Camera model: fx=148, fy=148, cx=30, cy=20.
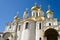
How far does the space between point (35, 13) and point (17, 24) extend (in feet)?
16.3

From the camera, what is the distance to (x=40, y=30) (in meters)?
24.0

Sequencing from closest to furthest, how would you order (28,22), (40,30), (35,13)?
(40,30) < (28,22) < (35,13)

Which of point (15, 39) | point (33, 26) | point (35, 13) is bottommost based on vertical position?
point (15, 39)

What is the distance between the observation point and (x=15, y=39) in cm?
2603

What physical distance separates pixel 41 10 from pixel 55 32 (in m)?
11.5

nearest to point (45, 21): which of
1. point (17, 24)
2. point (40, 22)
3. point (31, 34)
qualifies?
point (40, 22)

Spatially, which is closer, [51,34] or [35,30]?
[51,34]

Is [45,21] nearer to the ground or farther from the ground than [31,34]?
farther from the ground

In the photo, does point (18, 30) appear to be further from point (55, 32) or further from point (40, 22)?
point (55, 32)

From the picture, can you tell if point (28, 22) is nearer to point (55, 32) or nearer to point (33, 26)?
point (33, 26)

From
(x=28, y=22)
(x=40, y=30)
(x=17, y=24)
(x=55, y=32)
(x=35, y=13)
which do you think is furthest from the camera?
(x=35, y=13)

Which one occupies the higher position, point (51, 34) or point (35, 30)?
point (35, 30)

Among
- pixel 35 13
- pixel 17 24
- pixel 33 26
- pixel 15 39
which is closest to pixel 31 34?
pixel 33 26

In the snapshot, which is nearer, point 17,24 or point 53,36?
point 53,36
